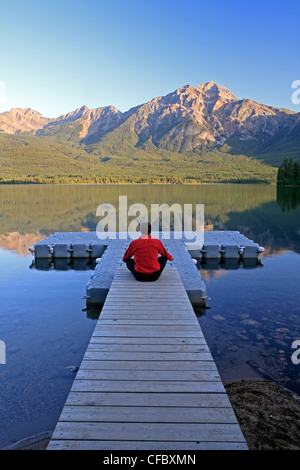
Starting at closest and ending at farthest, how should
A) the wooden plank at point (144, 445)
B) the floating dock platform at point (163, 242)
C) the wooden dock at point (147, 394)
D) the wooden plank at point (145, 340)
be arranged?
the wooden plank at point (144, 445), the wooden dock at point (147, 394), the wooden plank at point (145, 340), the floating dock platform at point (163, 242)

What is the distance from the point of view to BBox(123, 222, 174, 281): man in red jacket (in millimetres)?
8219

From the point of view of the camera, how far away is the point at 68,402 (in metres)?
3.86

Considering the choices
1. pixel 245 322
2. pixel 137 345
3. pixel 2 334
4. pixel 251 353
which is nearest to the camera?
pixel 137 345

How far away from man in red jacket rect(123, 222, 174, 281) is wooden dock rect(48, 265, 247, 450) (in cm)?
211

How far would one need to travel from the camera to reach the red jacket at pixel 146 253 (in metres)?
8.23

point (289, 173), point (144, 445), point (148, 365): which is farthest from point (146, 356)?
point (289, 173)

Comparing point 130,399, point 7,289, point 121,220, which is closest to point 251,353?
point 130,399

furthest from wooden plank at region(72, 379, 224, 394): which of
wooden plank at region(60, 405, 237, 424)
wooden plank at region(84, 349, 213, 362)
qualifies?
wooden plank at region(84, 349, 213, 362)

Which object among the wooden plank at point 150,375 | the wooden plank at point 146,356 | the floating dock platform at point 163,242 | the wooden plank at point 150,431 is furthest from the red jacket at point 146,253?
the wooden plank at point 150,431

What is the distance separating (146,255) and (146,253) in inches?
2.1

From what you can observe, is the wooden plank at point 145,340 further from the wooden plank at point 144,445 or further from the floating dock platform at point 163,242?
the floating dock platform at point 163,242

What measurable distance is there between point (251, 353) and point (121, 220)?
88.6 feet
